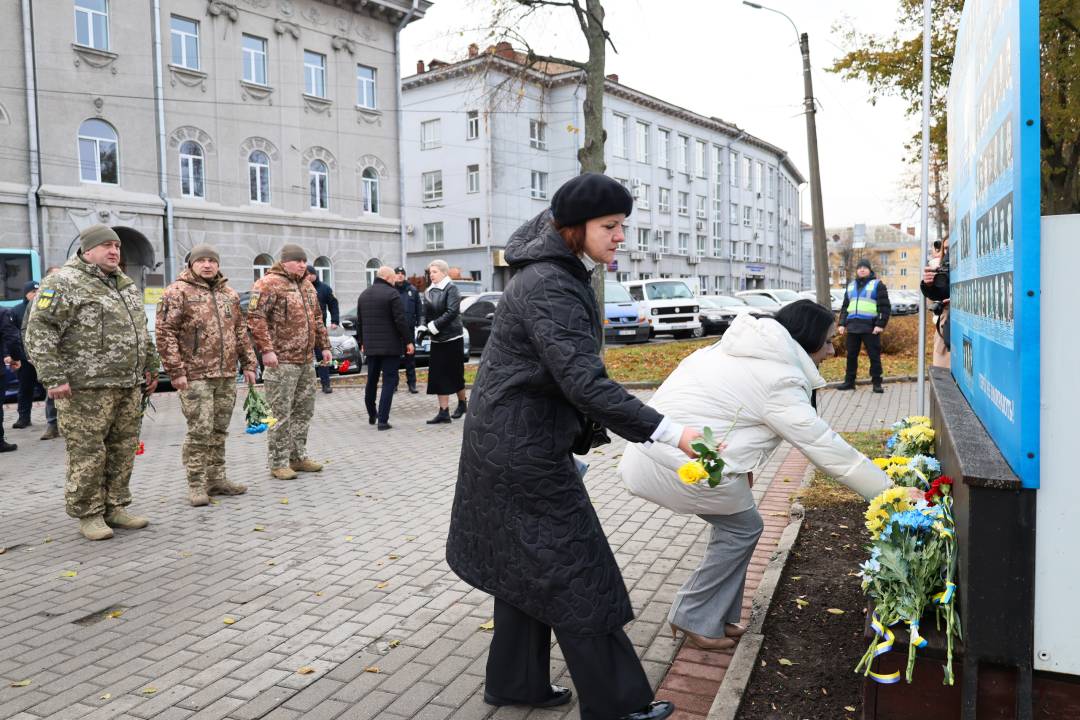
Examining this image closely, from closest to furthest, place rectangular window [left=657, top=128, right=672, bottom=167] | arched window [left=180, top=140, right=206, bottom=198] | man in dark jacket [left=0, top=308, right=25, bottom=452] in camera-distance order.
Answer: man in dark jacket [left=0, top=308, right=25, bottom=452], arched window [left=180, top=140, right=206, bottom=198], rectangular window [left=657, top=128, right=672, bottom=167]

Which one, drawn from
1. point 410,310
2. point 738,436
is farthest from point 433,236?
point 738,436

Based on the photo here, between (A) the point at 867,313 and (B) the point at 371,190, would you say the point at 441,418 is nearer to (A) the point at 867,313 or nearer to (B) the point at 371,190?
(A) the point at 867,313

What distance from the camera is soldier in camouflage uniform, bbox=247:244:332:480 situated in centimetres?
752

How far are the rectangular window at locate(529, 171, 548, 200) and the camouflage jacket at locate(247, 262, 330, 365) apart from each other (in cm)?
3939

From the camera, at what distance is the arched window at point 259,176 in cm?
2783

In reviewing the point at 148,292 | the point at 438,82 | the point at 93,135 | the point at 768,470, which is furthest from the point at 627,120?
the point at 768,470

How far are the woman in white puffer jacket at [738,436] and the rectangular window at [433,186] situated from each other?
43.9 meters

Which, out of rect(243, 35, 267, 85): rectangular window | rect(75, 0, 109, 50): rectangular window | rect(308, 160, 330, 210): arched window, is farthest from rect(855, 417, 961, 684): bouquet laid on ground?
rect(308, 160, 330, 210): arched window

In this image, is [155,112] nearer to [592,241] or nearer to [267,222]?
[267,222]

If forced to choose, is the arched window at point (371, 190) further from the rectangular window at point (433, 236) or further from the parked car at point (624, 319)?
the rectangular window at point (433, 236)

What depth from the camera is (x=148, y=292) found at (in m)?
17.5

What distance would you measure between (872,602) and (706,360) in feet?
3.74

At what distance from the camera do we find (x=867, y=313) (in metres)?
11.7

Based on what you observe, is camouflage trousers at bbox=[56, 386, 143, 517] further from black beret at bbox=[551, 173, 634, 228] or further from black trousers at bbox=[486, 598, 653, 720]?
black beret at bbox=[551, 173, 634, 228]
